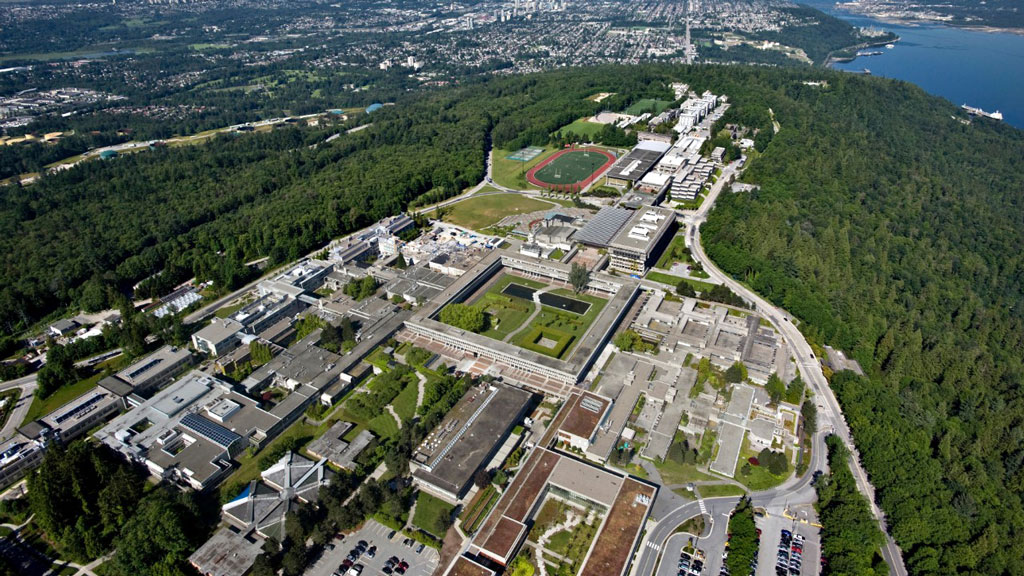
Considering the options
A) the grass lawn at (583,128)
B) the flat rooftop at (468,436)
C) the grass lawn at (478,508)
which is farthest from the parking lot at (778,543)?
the grass lawn at (583,128)

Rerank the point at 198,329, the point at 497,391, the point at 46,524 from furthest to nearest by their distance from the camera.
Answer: the point at 198,329, the point at 497,391, the point at 46,524

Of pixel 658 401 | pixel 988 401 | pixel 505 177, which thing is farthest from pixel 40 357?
pixel 988 401

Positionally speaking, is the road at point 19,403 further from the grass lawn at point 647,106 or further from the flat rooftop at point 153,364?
the grass lawn at point 647,106

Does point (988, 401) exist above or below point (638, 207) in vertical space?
below

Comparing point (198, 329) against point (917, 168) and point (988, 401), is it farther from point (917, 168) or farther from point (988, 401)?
point (917, 168)

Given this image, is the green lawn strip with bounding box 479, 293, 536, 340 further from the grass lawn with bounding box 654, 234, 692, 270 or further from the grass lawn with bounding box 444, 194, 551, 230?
the grass lawn with bounding box 444, 194, 551, 230

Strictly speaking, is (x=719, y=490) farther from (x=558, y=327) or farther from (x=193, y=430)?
(x=193, y=430)

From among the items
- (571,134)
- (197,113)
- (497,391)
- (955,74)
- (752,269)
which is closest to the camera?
(497,391)
